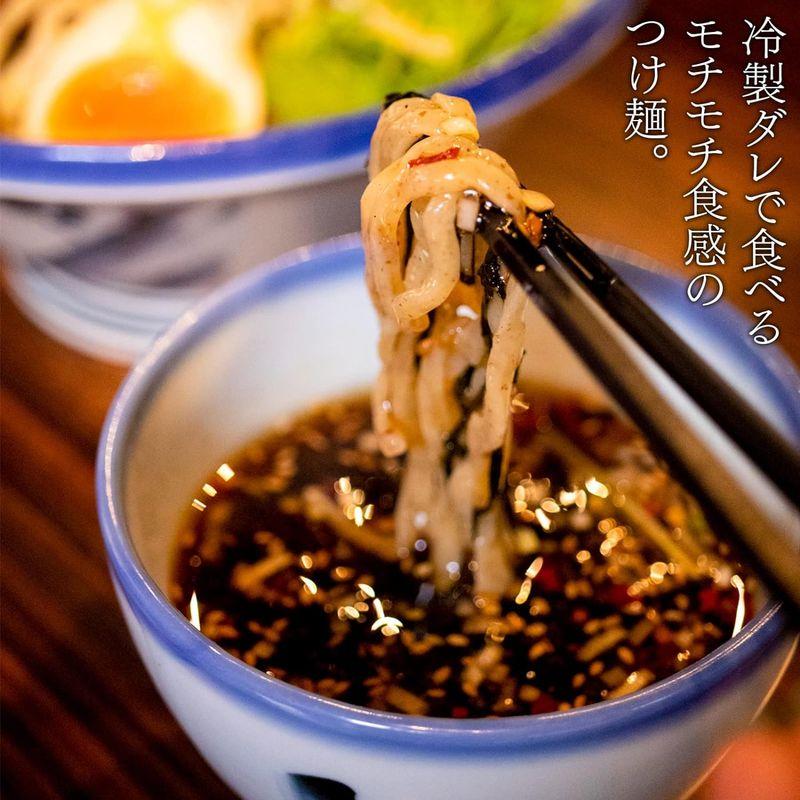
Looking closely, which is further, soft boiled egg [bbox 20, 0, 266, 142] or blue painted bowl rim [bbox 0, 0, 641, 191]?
soft boiled egg [bbox 20, 0, 266, 142]

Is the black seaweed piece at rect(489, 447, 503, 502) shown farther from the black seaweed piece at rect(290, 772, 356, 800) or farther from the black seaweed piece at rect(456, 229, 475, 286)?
the black seaweed piece at rect(290, 772, 356, 800)

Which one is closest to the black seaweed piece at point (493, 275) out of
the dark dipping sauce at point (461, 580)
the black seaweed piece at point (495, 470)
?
the black seaweed piece at point (495, 470)

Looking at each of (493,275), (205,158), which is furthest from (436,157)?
(205,158)

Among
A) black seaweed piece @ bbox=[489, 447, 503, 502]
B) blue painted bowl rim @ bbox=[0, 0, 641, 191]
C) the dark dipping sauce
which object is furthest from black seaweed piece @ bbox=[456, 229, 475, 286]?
blue painted bowl rim @ bbox=[0, 0, 641, 191]

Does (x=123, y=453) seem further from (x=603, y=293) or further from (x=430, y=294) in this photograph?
(x=603, y=293)

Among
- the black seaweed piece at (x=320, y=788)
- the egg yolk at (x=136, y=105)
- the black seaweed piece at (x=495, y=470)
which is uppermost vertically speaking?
the egg yolk at (x=136, y=105)

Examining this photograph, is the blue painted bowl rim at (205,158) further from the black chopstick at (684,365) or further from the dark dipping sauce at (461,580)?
the black chopstick at (684,365)
